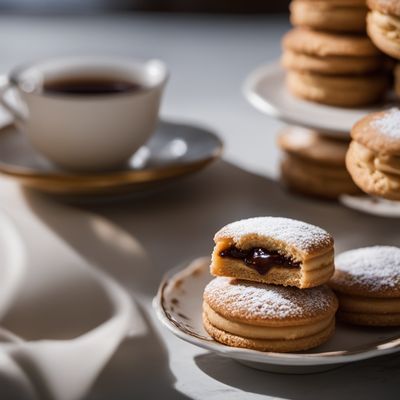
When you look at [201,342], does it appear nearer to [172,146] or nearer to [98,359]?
[98,359]

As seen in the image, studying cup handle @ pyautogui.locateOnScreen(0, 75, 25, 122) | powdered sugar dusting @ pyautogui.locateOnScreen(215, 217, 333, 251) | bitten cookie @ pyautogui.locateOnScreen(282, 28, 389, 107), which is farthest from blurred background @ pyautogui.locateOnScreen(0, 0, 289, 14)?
powdered sugar dusting @ pyautogui.locateOnScreen(215, 217, 333, 251)

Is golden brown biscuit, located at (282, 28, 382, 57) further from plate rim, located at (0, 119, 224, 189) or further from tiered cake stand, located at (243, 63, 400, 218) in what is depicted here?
plate rim, located at (0, 119, 224, 189)

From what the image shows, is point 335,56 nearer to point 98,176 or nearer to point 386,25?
point 386,25

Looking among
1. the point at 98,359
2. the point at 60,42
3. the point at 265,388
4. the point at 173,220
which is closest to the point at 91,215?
the point at 173,220

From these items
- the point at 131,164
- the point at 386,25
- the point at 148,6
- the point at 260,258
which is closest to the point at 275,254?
the point at 260,258

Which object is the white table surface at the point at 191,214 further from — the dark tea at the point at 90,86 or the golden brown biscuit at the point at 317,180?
the dark tea at the point at 90,86

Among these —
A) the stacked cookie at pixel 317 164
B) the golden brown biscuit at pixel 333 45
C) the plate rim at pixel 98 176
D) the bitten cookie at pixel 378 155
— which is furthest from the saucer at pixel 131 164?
the bitten cookie at pixel 378 155
